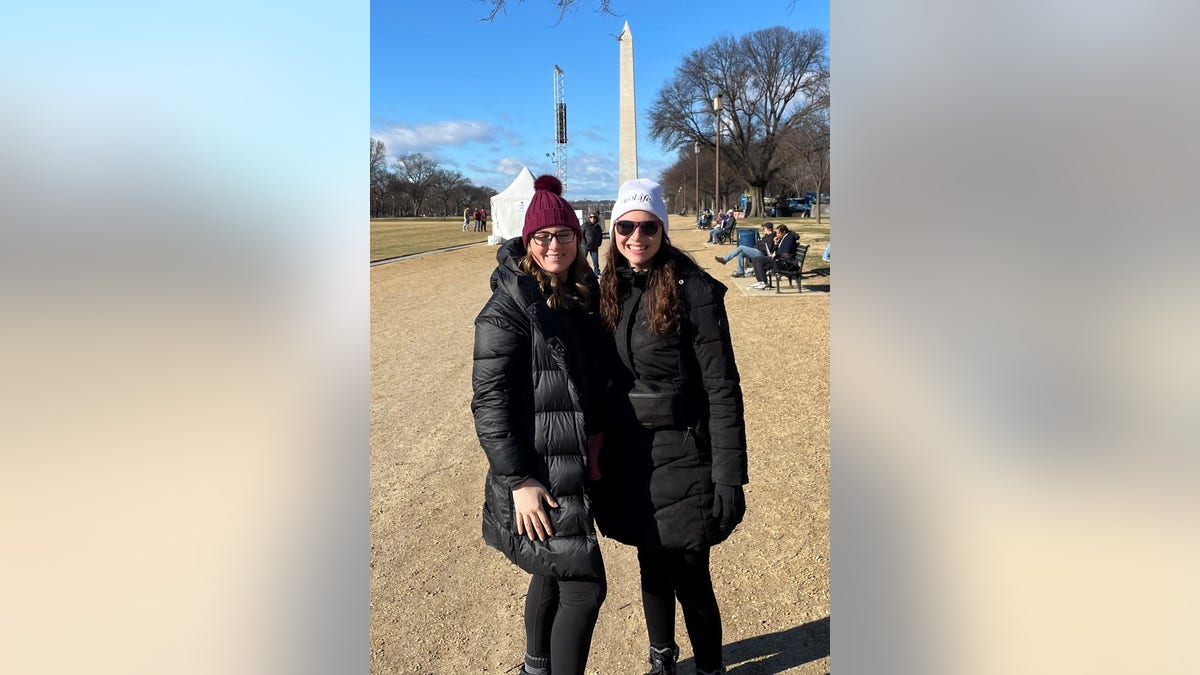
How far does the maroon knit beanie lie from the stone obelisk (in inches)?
811

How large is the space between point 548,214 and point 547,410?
1.93ft

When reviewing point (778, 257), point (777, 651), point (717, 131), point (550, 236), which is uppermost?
point (717, 131)

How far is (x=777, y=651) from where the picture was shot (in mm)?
2660

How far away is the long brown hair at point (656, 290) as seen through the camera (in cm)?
198

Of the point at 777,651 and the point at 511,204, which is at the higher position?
the point at 511,204

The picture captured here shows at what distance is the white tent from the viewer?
82.2 ft

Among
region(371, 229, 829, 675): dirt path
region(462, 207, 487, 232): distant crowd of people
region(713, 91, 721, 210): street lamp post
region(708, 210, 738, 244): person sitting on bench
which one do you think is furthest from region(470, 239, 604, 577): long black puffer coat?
region(462, 207, 487, 232): distant crowd of people

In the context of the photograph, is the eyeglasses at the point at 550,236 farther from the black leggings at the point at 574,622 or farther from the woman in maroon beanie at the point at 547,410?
the black leggings at the point at 574,622

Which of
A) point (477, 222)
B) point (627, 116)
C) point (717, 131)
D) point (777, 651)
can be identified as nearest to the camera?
point (777, 651)

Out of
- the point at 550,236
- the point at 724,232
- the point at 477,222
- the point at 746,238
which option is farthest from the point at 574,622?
the point at 477,222

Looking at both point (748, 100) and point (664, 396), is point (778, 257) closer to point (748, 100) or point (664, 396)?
point (664, 396)

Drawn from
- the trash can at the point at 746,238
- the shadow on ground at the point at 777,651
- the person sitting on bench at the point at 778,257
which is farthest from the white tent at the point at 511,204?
the shadow on ground at the point at 777,651

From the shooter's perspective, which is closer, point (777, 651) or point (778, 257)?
point (777, 651)
